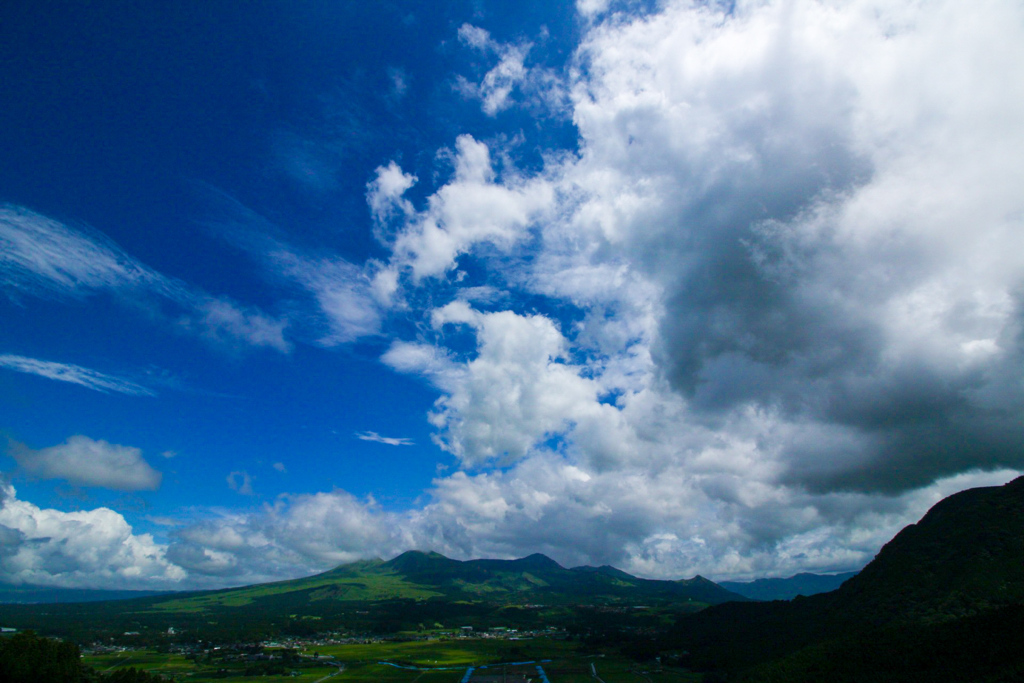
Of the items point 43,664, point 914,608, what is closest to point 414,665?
point 43,664

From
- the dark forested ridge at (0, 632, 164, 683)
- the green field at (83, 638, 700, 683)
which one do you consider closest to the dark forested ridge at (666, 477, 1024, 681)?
the green field at (83, 638, 700, 683)

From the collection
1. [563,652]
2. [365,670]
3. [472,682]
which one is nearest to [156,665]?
[365,670]

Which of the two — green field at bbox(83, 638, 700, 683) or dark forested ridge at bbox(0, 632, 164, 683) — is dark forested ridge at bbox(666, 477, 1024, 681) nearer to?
green field at bbox(83, 638, 700, 683)

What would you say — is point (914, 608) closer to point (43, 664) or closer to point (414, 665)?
point (414, 665)

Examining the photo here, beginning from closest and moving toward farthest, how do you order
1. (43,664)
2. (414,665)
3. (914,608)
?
1. (43,664)
2. (914,608)
3. (414,665)

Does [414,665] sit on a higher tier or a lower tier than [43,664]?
lower

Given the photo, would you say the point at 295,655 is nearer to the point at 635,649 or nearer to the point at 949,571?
the point at 635,649
